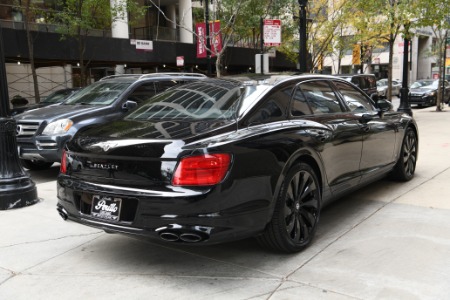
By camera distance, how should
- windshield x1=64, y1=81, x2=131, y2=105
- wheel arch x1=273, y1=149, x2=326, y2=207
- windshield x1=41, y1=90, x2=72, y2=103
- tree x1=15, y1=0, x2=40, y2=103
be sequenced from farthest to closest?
tree x1=15, y1=0, x2=40, y2=103 → windshield x1=41, y1=90, x2=72, y2=103 → windshield x1=64, y1=81, x2=131, y2=105 → wheel arch x1=273, y1=149, x2=326, y2=207

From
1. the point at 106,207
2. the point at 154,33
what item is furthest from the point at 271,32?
the point at 154,33

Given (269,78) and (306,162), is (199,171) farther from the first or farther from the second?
(269,78)

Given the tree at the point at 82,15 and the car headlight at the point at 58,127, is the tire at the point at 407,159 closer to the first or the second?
the car headlight at the point at 58,127

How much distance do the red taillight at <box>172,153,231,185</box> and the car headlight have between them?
463 cm

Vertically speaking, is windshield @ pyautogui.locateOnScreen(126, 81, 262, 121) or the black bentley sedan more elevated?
windshield @ pyautogui.locateOnScreen(126, 81, 262, 121)

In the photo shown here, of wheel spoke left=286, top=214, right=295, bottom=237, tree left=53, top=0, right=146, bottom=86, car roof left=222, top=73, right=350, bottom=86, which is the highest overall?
tree left=53, top=0, right=146, bottom=86

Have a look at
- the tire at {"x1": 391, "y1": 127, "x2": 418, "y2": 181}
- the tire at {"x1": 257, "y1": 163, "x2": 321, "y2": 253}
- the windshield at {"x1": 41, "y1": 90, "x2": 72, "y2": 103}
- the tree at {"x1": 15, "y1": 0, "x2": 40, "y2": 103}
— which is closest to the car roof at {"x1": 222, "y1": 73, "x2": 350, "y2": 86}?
the tire at {"x1": 257, "y1": 163, "x2": 321, "y2": 253}

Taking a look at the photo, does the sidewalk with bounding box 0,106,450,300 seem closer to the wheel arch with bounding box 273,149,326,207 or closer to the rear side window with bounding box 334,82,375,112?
the wheel arch with bounding box 273,149,326,207

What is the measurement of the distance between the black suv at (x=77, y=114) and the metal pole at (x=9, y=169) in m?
1.28

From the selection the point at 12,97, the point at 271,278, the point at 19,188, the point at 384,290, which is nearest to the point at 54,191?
the point at 19,188

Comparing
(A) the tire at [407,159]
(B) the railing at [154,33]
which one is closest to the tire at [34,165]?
(A) the tire at [407,159]

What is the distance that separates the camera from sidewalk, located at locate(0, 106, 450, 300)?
3.40m

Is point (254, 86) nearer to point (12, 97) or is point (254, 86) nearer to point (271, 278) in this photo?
point (271, 278)

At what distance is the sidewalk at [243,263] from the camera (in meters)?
3.40
